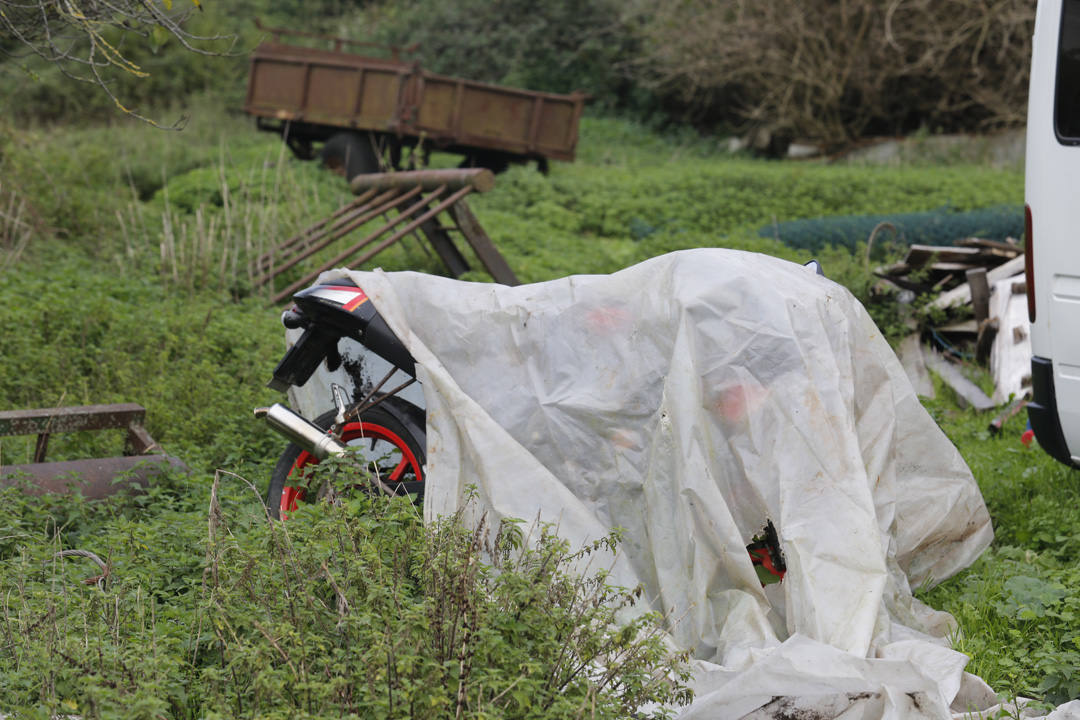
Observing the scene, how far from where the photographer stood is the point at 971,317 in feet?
25.6

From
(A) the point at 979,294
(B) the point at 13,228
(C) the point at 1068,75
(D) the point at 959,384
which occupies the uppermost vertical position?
(C) the point at 1068,75

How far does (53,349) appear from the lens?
22.3 ft

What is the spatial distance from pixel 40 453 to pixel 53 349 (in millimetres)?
1629

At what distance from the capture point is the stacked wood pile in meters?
6.86

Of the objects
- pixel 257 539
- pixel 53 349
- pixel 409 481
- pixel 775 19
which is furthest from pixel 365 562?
pixel 775 19

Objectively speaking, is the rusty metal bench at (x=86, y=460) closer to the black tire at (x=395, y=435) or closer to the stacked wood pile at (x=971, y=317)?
the black tire at (x=395, y=435)

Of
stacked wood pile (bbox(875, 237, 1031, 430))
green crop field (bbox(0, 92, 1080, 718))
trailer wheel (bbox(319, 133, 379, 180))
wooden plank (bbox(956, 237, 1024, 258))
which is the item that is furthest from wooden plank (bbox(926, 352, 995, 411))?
trailer wheel (bbox(319, 133, 379, 180))

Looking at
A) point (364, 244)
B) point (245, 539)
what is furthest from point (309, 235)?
point (245, 539)

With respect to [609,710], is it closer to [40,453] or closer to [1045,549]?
[1045,549]

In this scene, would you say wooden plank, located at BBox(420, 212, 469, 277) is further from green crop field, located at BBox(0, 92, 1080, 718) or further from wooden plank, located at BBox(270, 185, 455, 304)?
green crop field, located at BBox(0, 92, 1080, 718)

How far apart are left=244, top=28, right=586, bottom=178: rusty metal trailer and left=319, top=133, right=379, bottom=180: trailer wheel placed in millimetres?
14

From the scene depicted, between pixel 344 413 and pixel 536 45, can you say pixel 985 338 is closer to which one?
pixel 344 413

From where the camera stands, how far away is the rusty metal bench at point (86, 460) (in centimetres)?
488

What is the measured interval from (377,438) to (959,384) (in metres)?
4.24
